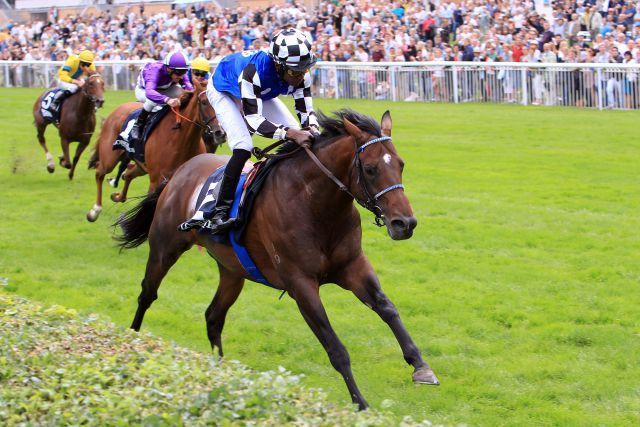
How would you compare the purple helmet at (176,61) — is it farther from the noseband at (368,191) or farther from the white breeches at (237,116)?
the noseband at (368,191)

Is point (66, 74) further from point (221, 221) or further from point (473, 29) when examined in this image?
point (473, 29)

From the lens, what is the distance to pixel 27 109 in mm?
24406

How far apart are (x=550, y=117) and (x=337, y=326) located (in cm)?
1227

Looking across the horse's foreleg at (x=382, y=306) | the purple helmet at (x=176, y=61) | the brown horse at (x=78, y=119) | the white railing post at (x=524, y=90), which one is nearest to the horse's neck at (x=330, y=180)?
the horse's foreleg at (x=382, y=306)

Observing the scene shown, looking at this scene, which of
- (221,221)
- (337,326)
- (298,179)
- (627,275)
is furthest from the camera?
(627,275)

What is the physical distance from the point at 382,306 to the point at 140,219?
2.70m

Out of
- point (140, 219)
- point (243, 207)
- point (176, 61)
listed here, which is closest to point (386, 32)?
point (176, 61)

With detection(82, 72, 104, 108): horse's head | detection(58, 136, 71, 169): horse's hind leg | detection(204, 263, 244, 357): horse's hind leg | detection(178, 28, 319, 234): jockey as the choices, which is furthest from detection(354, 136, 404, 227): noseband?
detection(58, 136, 71, 169): horse's hind leg

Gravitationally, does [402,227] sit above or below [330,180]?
below

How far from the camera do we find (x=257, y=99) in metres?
5.98

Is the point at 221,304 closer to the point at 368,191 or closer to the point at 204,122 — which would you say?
the point at 368,191

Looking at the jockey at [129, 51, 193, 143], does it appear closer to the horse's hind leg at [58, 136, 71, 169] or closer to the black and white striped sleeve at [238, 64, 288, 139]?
the black and white striped sleeve at [238, 64, 288, 139]

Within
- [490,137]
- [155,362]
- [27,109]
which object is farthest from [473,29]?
[155,362]

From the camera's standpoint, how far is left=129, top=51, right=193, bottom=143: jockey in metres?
10.2
